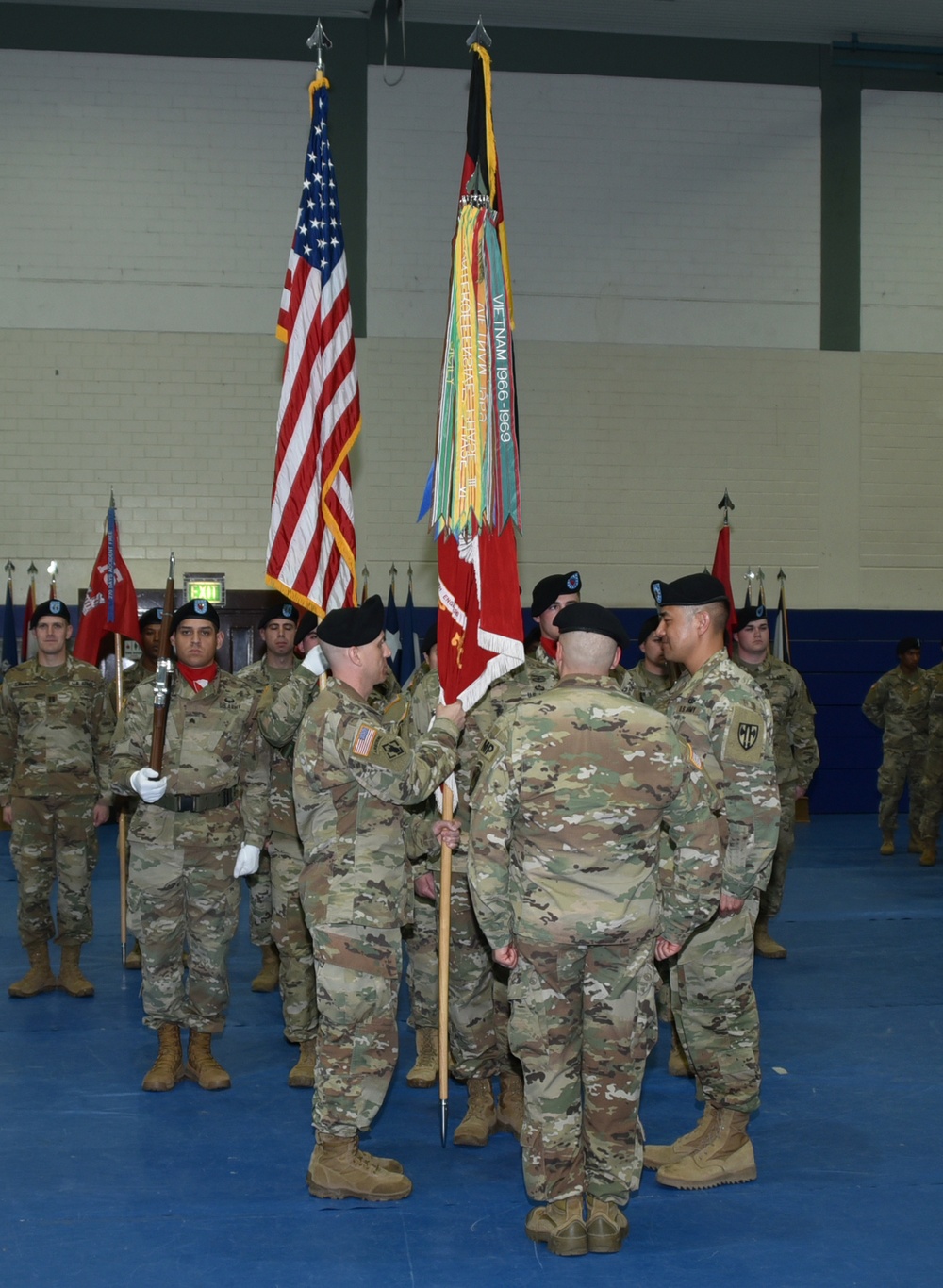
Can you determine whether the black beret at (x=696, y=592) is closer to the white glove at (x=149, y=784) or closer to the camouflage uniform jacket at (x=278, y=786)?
the camouflage uniform jacket at (x=278, y=786)

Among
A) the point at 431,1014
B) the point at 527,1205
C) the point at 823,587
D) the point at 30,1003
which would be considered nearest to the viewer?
the point at 527,1205

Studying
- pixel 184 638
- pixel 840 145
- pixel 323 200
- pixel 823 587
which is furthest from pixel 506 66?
pixel 184 638

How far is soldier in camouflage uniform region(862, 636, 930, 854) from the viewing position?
36.2 ft

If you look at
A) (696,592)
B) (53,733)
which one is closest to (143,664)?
(53,733)

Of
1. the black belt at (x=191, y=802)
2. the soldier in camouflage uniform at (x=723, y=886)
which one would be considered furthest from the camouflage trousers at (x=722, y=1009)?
the black belt at (x=191, y=802)

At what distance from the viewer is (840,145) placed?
13875 millimetres

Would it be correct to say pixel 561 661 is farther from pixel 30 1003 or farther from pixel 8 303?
pixel 8 303

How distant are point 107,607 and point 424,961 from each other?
380cm

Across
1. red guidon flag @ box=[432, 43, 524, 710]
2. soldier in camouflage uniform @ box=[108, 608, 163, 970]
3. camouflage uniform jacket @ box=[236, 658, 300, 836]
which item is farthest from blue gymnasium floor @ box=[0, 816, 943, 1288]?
red guidon flag @ box=[432, 43, 524, 710]

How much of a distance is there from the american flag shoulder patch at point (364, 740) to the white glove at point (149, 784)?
4.01ft

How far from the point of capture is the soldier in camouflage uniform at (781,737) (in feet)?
24.1

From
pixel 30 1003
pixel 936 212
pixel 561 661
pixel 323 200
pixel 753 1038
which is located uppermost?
pixel 936 212

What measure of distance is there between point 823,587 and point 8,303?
29.0 feet

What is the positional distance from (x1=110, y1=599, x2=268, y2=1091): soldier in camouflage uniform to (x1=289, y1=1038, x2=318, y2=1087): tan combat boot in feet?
0.87
